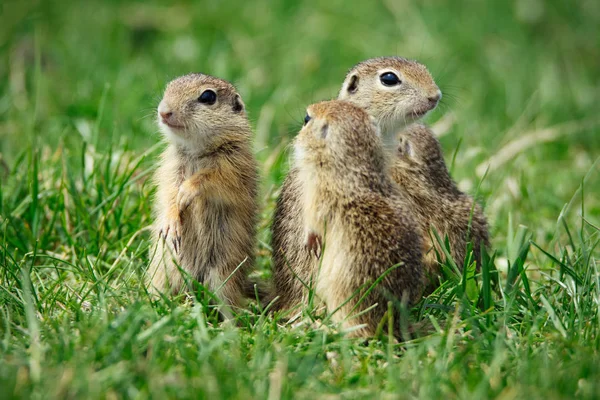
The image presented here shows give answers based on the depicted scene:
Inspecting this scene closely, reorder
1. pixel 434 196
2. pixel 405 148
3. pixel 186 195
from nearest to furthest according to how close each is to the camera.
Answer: pixel 186 195 < pixel 434 196 < pixel 405 148

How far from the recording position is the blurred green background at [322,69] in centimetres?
719

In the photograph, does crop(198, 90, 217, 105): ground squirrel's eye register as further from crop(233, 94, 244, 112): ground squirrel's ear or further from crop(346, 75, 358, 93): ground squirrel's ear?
crop(346, 75, 358, 93): ground squirrel's ear

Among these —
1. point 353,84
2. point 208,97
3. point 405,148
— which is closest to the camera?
point 208,97

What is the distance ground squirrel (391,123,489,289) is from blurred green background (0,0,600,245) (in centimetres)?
73

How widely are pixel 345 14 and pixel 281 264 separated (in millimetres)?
6857

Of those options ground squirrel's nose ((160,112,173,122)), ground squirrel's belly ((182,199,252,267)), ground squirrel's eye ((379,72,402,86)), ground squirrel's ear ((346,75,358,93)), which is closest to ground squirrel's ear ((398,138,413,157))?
ground squirrel's eye ((379,72,402,86))

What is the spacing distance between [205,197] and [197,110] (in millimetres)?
583

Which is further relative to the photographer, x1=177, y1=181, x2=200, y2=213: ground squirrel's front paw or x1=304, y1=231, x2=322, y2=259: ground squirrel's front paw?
x1=177, y1=181, x2=200, y2=213: ground squirrel's front paw

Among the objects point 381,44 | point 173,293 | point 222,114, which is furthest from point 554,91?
point 173,293

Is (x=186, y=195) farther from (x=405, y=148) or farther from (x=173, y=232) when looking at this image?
(x=405, y=148)

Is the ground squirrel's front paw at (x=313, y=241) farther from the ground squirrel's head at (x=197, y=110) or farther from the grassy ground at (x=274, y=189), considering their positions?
the ground squirrel's head at (x=197, y=110)

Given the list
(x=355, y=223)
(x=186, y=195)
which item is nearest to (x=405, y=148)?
(x=355, y=223)

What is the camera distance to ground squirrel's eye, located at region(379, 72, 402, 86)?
18.1ft

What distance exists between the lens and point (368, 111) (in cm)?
545
